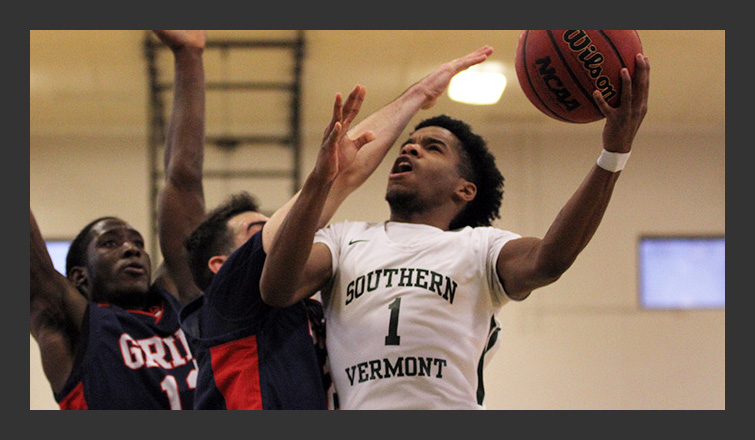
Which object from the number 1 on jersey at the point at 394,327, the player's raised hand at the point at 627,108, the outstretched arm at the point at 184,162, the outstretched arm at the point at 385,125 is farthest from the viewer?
the outstretched arm at the point at 184,162

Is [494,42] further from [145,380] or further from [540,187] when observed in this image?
[145,380]

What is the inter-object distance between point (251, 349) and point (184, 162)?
1.09m

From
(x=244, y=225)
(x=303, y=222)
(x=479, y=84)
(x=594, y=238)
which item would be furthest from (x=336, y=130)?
(x=594, y=238)

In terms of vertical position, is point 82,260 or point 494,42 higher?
point 494,42

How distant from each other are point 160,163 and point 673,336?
4.36 metres

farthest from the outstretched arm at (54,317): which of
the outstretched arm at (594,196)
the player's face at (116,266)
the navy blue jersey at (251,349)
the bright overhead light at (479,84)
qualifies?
the bright overhead light at (479,84)

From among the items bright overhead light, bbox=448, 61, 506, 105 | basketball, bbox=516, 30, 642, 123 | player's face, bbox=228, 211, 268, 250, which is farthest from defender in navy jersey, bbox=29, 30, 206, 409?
bright overhead light, bbox=448, 61, 506, 105

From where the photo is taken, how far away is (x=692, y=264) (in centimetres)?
661

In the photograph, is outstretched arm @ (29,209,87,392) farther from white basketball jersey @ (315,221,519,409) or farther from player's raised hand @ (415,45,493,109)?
player's raised hand @ (415,45,493,109)

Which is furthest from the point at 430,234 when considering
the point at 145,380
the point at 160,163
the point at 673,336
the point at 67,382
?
the point at 673,336

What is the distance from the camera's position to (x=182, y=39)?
2.71m

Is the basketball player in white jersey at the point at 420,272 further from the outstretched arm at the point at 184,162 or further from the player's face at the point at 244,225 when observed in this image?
the outstretched arm at the point at 184,162

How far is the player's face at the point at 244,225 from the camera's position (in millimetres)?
2301

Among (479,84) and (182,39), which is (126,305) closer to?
(182,39)
